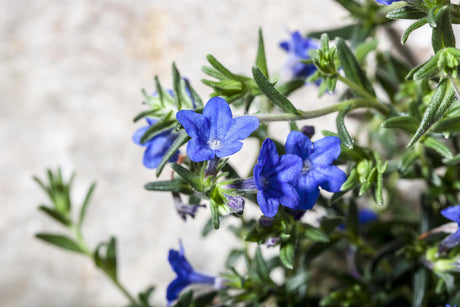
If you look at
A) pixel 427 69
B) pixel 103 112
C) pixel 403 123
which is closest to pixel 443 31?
pixel 427 69

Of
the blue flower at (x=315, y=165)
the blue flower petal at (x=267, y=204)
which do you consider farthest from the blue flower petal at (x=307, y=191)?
the blue flower petal at (x=267, y=204)

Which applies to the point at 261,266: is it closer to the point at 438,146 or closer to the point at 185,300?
the point at 185,300

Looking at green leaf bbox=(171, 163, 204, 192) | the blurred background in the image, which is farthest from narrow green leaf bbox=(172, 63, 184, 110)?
the blurred background

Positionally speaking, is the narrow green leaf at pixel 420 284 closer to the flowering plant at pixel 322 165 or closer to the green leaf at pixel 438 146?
the flowering plant at pixel 322 165

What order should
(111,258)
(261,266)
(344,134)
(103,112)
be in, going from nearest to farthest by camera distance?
(344,134) → (261,266) → (111,258) → (103,112)

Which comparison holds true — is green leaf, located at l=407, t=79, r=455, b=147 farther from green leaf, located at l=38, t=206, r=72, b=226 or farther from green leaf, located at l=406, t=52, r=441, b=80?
green leaf, located at l=38, t=206, r=72, b=226
